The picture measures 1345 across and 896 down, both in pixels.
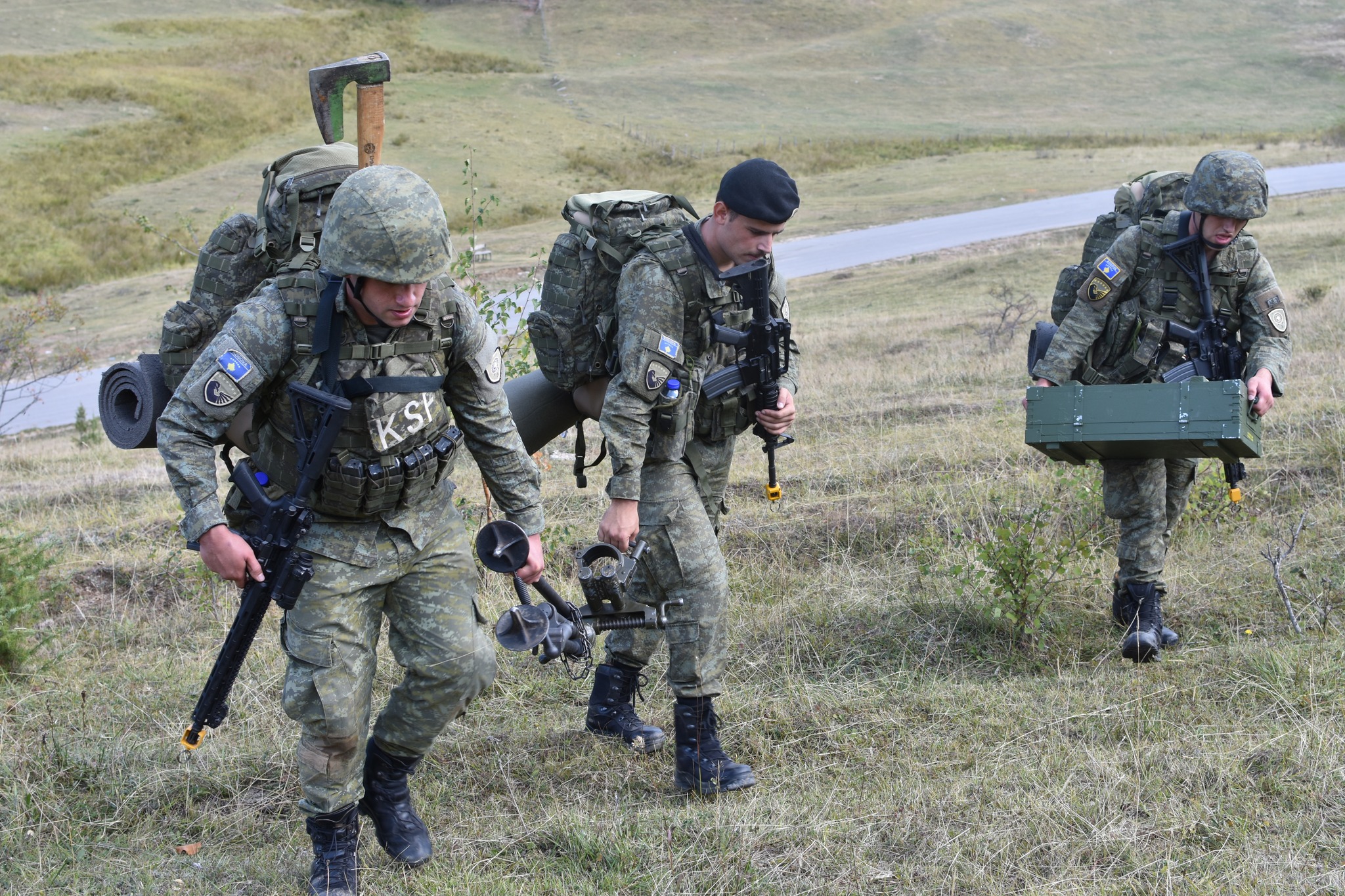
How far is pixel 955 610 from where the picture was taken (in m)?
5.69

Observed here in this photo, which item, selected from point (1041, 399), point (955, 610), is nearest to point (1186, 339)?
point (1041, 399)

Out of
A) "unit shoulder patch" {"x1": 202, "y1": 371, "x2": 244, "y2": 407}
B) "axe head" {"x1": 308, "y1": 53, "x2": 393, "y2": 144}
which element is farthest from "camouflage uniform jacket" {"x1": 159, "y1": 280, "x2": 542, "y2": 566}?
"axe head" {"x1": 308, "y1": 53, "x2": 393, "y2": 144}

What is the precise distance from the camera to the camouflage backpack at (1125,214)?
5.85 meters

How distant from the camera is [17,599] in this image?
549 cm

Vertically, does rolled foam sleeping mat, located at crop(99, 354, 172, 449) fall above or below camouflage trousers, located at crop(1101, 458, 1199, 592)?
above

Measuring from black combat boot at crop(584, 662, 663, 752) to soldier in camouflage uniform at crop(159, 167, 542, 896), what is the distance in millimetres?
935

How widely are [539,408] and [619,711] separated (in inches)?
51.2

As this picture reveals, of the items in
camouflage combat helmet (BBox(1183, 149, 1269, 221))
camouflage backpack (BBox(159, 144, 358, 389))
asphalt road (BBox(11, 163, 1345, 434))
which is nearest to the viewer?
camouflage backpack (BBox(159, 144, 358, 389))

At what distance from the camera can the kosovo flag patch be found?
3480 millimetres

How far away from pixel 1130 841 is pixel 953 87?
5740 cm

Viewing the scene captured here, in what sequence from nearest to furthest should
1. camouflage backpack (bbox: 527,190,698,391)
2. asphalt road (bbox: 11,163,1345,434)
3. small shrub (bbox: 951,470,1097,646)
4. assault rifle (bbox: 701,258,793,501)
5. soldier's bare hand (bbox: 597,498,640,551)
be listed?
soldier's bare hand (bbox: 597,498,640,551)
assault rifle (bbox: 701,258,793,501)
camouflage backpack (bbox: 527,190,698,391)
small shrub (bbox: 951,470,1097,646)
asphalt road (bbox: 11,163,1345,434)

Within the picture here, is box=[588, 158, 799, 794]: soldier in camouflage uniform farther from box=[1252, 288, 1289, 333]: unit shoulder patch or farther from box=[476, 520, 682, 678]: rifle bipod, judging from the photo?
box=[1252, 288, 1289, 333]: unit shoulder patch

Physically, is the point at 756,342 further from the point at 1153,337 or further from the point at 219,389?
the point at 1153,337

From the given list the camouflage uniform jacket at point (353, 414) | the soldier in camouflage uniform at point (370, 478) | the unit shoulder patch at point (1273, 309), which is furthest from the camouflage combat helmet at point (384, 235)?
the unit shoulder patch at point (1273, 309)
